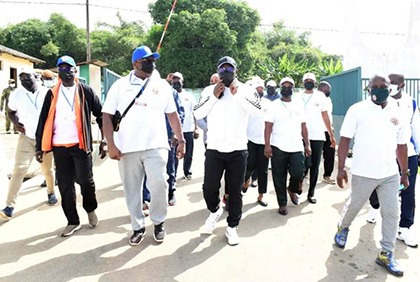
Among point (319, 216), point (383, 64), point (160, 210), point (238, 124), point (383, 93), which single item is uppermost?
point (383, 64)

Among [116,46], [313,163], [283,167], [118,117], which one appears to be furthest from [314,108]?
[116,46]

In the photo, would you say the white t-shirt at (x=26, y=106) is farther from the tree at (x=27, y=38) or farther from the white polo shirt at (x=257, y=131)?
the tree at (x=27, y=38)

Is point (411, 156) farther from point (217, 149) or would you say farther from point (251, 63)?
point (251, 63)

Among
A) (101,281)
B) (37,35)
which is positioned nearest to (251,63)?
(37,35)

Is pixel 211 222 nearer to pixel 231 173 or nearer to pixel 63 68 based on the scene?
pixel 231 173

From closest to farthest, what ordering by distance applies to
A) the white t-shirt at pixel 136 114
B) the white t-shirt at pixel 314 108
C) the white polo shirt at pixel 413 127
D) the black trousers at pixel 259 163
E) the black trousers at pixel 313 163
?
the white t-shirt at pixel 136 114, the white polo shirt at pixel 413 127, the black trousers at pixel 259 163, the black trousers at pixel 313 163, the white t-shirt at pixel 314 108

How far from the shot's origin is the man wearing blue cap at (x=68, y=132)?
14.2 feet

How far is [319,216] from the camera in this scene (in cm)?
526

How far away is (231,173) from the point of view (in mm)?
4246

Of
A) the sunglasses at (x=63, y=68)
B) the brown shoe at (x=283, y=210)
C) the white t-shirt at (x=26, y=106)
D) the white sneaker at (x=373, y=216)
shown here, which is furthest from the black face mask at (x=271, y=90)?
the white t-shirt at (x=26, y=106)

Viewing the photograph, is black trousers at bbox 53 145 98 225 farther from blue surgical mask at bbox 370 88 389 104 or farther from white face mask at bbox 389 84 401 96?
white face mask at bbox 389 84 401 96

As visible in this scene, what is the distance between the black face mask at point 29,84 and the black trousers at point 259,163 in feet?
10.7

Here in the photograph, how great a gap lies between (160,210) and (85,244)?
0.91m

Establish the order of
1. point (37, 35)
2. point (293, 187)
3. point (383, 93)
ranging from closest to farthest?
point (383, 93) < point (293, 187) < point (37, 35)
